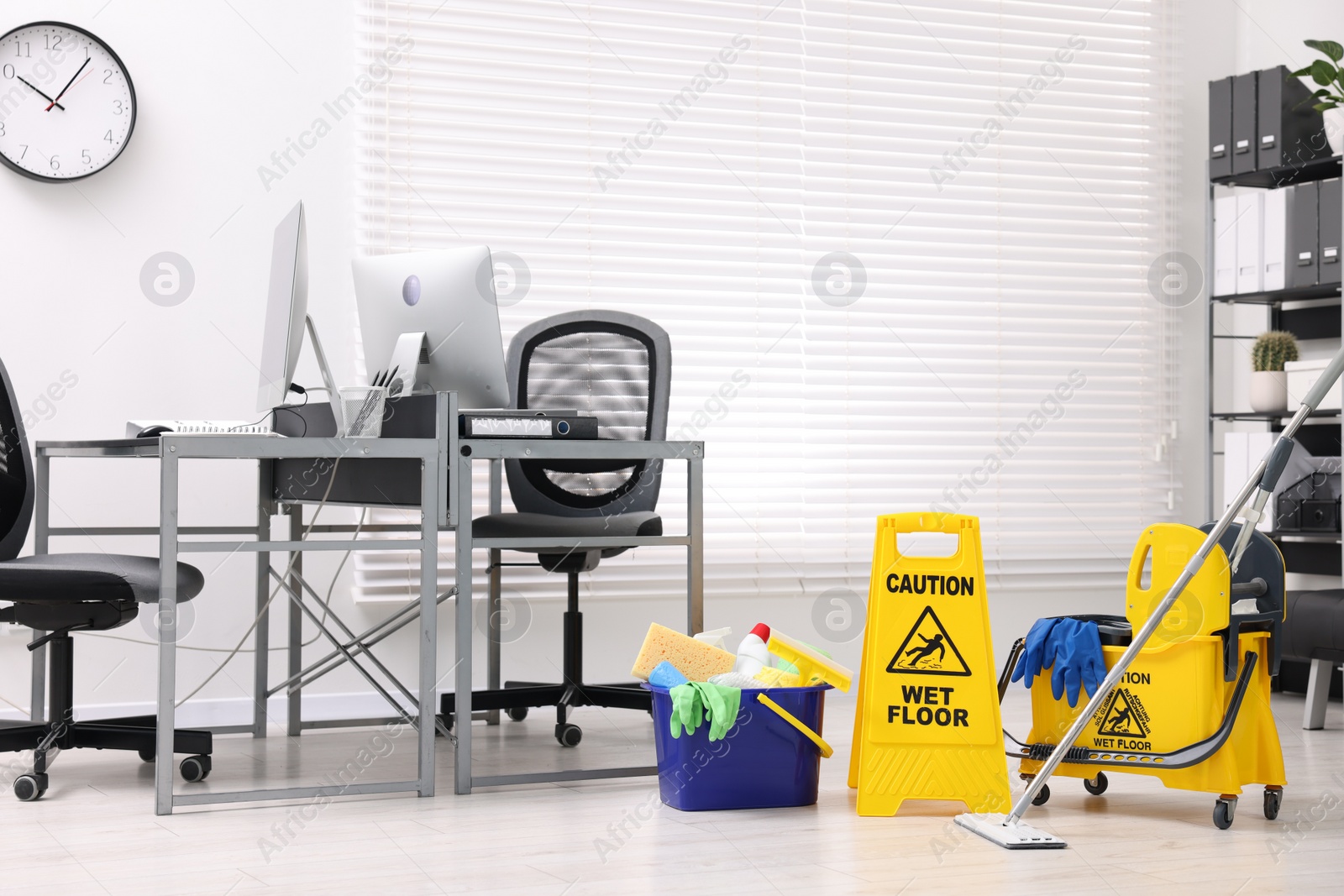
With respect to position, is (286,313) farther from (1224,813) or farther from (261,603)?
(1224,813)

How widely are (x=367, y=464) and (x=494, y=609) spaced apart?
3.11 feet

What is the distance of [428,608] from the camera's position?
2424 millimetres

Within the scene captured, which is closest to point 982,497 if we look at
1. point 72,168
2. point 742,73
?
point 742,73

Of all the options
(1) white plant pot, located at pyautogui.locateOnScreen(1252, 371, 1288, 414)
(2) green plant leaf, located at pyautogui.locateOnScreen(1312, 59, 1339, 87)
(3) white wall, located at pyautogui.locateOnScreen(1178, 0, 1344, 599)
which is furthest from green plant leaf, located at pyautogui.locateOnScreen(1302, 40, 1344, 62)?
(1) white plant pot, located at pyautogui.locateOnScreen(1252, 371, 1288, 414)

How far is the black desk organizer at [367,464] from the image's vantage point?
2.47 meters

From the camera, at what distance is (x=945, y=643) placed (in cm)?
230

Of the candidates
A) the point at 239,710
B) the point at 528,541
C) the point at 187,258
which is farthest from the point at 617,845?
the point at 187,258

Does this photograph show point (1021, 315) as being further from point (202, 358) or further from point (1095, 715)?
point (202, 358)

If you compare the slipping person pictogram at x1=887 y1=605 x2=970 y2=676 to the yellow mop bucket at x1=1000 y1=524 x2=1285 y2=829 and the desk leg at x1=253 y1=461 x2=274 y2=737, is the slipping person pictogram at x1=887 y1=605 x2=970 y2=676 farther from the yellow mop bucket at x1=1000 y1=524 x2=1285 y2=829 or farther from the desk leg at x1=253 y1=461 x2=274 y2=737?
the desk leg at x1=253 y1=461 x2=274 y2=737

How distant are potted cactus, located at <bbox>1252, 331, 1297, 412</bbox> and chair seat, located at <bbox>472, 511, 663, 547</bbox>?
205 cm

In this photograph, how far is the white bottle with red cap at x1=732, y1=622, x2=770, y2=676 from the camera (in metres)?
2.43

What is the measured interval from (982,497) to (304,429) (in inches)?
92.0

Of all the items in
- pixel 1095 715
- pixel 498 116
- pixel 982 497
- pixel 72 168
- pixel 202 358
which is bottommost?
pixel 1095 715

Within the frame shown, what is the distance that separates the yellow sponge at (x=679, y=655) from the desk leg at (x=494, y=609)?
0.97 metres
